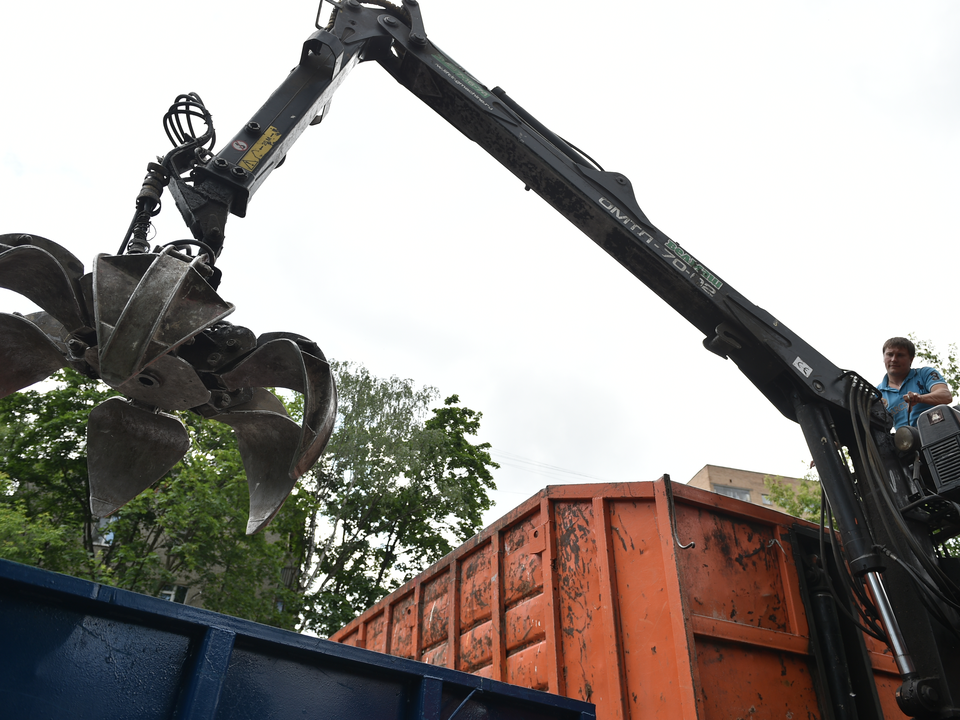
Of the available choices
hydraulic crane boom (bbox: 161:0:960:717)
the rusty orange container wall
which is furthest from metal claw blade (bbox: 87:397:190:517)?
the rusty orange container wall

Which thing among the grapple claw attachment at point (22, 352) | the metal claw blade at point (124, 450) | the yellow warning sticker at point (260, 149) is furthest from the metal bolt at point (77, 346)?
the yellow warning sticker at point (260, 149)

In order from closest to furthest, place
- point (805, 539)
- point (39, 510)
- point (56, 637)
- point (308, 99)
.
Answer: point (56, 637) < point (308, 99) < point (805, 539) < point (39, 510)

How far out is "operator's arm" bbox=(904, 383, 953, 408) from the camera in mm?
3924

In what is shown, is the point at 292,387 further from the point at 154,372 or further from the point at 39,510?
the point at 39,510

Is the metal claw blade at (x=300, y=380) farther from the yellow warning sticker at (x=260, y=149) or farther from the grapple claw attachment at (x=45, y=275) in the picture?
the yellow warning sticker at (x=260, y=149)

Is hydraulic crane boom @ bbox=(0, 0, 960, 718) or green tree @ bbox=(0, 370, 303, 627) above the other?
green tree @ bbox=(0, 370, 303, 627)

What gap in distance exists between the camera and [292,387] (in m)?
2.53

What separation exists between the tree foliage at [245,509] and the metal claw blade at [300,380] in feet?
35.8

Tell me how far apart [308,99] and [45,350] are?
1874 millimetres

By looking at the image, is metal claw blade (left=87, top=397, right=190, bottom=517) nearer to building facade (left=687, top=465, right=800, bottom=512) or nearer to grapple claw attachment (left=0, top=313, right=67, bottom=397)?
grapple claw attachment (left=0, top=313, right=67, bottom=397)

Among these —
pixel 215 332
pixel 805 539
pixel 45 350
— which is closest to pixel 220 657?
pixel 215 332

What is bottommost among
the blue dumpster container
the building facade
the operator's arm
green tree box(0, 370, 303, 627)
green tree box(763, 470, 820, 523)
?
the blue dumpster container

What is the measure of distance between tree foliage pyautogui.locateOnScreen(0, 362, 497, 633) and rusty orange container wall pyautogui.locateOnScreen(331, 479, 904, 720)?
33.0ft

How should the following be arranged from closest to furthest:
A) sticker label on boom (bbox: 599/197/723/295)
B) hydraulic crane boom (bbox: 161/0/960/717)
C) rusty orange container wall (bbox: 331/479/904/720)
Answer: rusty orange container wall (bbox: 331/479/904/720) → hydraulic crane boom (bbox: 161/0/960/717) → sticker label on boom (bbox: 599/197/723/295)
